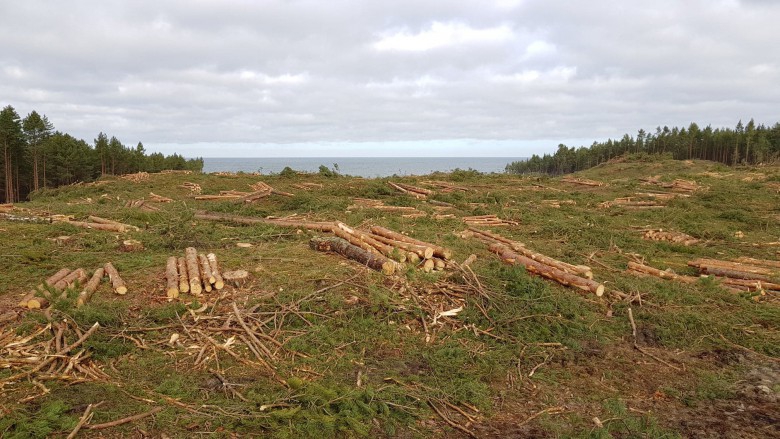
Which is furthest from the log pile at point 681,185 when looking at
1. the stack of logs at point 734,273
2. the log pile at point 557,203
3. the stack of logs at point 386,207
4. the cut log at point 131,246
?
the cut log at point 131,246

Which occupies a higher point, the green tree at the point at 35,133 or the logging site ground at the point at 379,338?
the green tree at the point at 35,133

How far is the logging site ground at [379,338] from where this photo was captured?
510cm

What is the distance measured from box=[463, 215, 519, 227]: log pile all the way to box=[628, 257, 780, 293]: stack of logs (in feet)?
19.5

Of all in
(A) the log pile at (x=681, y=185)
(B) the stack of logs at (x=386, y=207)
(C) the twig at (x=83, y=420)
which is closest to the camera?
(C) the twig at (x=83, y=420)

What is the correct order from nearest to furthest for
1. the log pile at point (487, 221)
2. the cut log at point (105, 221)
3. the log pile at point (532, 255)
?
1. the log pile at point (532, 255)
2. the cut log at point (105, 221)
3. the log pile at point (487, 221)

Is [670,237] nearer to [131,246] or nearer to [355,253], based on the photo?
[355,253]

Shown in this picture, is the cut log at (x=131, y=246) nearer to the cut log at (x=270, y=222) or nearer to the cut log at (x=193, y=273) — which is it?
the cut log at (x=193, y=273)

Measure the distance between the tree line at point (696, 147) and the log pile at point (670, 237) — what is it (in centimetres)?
4633

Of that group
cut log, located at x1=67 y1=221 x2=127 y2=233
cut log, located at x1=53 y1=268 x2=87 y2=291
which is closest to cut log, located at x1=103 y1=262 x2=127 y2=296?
cut log, located at x1=53 y1=268 x2=87 y2=291

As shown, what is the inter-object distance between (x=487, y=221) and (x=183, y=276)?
37.2 ft

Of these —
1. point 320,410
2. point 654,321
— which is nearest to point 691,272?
point 654,321

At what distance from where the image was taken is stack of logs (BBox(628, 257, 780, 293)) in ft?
31.4

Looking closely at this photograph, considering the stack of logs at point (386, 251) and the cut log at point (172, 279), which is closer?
the cut log at point (172, 279)

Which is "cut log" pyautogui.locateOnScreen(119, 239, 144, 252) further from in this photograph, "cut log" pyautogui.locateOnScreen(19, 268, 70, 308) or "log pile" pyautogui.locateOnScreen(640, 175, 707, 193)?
"log pile" pyautogui.locateOnScreen(640, 175, 707, 193)
